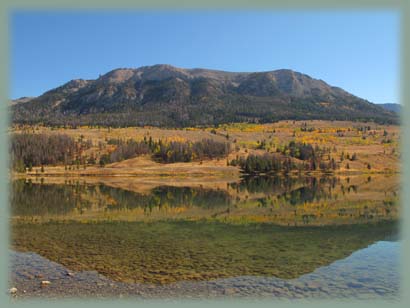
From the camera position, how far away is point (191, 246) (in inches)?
690

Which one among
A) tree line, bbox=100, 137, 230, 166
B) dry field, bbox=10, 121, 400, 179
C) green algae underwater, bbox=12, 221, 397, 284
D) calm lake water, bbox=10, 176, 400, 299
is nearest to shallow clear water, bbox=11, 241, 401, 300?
calm lake water, bbox=10, 176, 400, 299

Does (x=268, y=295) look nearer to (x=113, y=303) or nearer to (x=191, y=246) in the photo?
(x=113, y=303)

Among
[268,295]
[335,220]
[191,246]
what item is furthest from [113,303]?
[335,220]

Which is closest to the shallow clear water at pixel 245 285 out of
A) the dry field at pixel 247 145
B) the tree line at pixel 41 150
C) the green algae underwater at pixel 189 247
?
the green algae underwater at pixel 189 247

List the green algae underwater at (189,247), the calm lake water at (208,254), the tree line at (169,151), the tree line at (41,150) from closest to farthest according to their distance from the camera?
the calm lake water at (208,254) → the green algae underwater at (189,247) → the tree line at (41,150) → the tree line at (169,151)

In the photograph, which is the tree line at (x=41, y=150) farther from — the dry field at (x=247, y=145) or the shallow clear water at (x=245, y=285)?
the shallow clear water at (x=245, y=285)

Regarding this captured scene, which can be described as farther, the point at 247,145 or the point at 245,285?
the point at 247,145

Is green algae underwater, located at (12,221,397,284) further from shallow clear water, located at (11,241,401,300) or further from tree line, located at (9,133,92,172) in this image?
tree line, located at (9,133,92,172)

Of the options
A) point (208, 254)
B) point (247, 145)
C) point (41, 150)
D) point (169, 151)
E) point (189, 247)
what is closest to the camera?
point (208, 254)

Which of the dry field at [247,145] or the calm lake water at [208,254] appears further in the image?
the dry field at [247,145]

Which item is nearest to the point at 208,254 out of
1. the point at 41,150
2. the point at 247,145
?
the point at 41,150

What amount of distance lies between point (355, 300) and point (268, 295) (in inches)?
94.0

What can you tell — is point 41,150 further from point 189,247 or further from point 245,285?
point 245,285

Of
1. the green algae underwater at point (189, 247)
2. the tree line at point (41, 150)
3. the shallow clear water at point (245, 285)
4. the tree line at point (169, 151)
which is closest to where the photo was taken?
the shallow clear water at point (245, 285)
